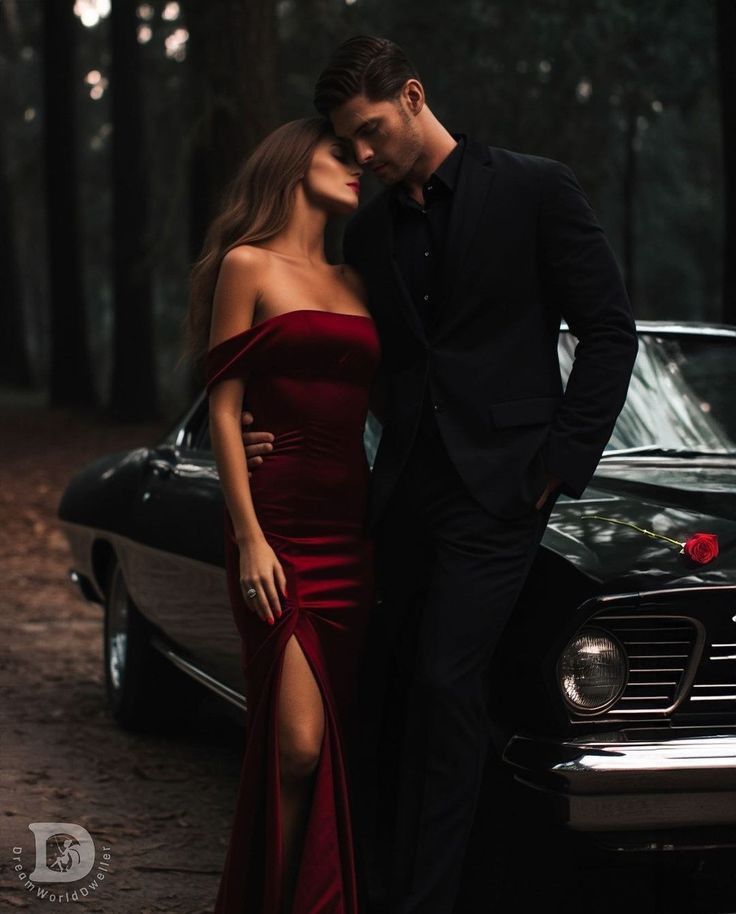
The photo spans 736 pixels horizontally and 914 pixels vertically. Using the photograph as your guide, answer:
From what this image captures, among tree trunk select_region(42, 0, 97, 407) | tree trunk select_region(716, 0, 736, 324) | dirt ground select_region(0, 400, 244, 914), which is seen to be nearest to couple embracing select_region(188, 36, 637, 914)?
dirt ground select_region(0, 400, 244, 914)

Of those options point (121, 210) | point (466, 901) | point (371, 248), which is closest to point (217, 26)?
point (371, 248)

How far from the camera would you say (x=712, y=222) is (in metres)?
38.3

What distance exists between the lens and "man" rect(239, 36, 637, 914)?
3.61 metres

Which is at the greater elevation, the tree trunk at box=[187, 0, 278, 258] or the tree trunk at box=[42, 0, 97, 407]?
the tree trunk at box=[187, 0, 278, 258]

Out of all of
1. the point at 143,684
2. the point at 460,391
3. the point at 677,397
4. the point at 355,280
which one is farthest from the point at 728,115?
the point at 460,391

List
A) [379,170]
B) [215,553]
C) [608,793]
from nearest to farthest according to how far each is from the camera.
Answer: [608,793] → [379,170] → [215,553]

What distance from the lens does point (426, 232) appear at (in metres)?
3.84

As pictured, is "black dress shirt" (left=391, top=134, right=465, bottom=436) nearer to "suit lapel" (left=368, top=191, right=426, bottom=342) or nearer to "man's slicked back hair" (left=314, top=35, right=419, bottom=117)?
"suit lapel" (left=368, top=191, right=426, bottom=342)

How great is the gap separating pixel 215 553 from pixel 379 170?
5.89 feet

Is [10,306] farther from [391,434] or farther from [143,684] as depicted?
[391,434]

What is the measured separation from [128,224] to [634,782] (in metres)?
19.1

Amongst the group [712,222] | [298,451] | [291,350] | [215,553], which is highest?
[291,350]

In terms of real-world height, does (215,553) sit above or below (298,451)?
below

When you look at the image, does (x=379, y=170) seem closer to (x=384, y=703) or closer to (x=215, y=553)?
(x=384, y=703)
